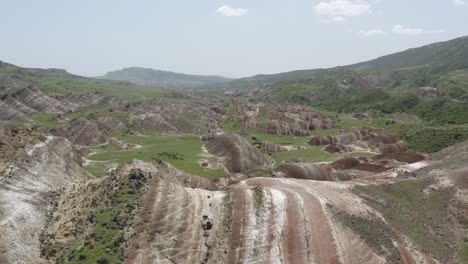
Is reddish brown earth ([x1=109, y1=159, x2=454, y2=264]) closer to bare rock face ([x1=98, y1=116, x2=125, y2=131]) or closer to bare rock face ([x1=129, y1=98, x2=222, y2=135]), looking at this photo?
bare rock face ([x1=98, y1=116, x2=125, y2=131])

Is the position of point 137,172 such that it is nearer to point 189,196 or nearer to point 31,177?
point 189,196

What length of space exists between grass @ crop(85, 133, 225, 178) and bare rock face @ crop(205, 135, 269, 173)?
439 centimetres

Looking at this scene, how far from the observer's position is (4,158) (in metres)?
42.8

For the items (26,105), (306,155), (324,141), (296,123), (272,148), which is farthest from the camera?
(26,105)

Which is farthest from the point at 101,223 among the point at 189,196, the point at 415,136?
the point at 415,136

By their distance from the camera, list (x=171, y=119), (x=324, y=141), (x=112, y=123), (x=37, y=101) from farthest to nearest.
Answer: (x=37, y=101) → (x=171, y=119) → (x=112, y=123) → (x=324, y=141)

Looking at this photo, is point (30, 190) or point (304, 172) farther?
point (304, 172)

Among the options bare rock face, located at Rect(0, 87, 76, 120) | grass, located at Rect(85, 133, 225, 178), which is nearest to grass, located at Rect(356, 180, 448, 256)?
grass, located at Rect(85, 133, 225, 178)

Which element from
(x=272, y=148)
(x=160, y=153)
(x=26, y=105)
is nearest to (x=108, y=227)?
(x=160, y=153)

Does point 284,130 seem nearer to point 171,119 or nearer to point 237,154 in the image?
point 171,119

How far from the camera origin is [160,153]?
9456 cm

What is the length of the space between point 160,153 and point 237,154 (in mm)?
18134

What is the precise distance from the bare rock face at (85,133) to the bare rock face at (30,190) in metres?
59.0

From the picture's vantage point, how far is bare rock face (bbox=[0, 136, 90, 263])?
113 ft
